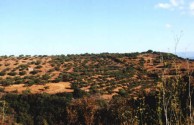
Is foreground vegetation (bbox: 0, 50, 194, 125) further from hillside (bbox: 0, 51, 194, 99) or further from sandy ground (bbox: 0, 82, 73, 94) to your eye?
sandy ground (bbox: 0, 82, 73, 94)

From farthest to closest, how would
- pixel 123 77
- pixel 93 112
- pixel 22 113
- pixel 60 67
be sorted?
pixel 60 67
pixel 123 77
pixel 22 113
pixel 93 112

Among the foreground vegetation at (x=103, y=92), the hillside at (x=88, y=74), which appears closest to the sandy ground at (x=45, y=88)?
the hillside at (x=88, y=74)

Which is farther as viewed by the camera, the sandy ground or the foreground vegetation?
the sandy ground

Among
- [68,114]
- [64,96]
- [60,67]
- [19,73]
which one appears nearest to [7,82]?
[19,73]

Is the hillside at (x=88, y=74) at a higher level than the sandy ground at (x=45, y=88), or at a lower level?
higher

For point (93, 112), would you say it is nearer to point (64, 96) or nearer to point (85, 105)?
point (85, 105)

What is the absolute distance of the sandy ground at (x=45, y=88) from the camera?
44697 millimetres

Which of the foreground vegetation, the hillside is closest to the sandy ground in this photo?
the hillside

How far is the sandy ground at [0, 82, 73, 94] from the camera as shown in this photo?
44697mm

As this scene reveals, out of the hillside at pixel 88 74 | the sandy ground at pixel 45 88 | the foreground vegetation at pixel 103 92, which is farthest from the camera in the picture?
the hillside at pixel 88 74

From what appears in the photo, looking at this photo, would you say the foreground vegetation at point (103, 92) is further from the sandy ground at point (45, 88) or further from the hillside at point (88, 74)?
the sandy ground at point (45, 88)

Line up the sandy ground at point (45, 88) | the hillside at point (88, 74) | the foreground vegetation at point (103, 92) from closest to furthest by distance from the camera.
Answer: the foreground vegetation at point (103, 92) < the sandy ground at point (45, 88) < the hillside at point (88, 74)

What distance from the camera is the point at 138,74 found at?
194ft

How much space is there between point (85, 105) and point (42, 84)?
74.8 ft
